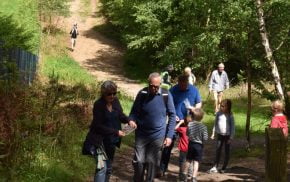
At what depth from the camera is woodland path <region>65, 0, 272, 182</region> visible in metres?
9.94

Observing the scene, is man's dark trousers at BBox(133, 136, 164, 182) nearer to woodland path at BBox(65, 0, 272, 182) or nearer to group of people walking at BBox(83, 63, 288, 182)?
group of people walking at BBox(83, 63, 288, 182)

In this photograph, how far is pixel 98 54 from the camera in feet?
124

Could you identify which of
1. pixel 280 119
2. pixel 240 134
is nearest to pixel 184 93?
pixel 280 119

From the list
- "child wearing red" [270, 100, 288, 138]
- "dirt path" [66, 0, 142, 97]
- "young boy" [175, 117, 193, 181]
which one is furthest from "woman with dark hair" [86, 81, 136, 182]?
"dirt path" [66, 0, 142, 97]

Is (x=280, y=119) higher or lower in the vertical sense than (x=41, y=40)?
lower

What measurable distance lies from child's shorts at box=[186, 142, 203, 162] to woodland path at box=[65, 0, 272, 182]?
1.08 meters

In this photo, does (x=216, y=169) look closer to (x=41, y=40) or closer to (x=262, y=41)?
(x=262, y=41)

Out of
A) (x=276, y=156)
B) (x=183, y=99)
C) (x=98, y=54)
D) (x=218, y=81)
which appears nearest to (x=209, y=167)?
(x=183, y=99)

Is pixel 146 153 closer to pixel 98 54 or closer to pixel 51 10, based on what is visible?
pixel 98 54

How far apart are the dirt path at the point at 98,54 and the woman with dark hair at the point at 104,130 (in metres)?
18.4

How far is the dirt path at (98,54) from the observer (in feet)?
100

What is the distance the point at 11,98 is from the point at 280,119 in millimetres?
4545

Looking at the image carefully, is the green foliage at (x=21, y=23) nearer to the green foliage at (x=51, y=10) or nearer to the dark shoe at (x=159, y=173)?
the green foliage at (x=51, y=10)

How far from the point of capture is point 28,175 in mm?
7848
